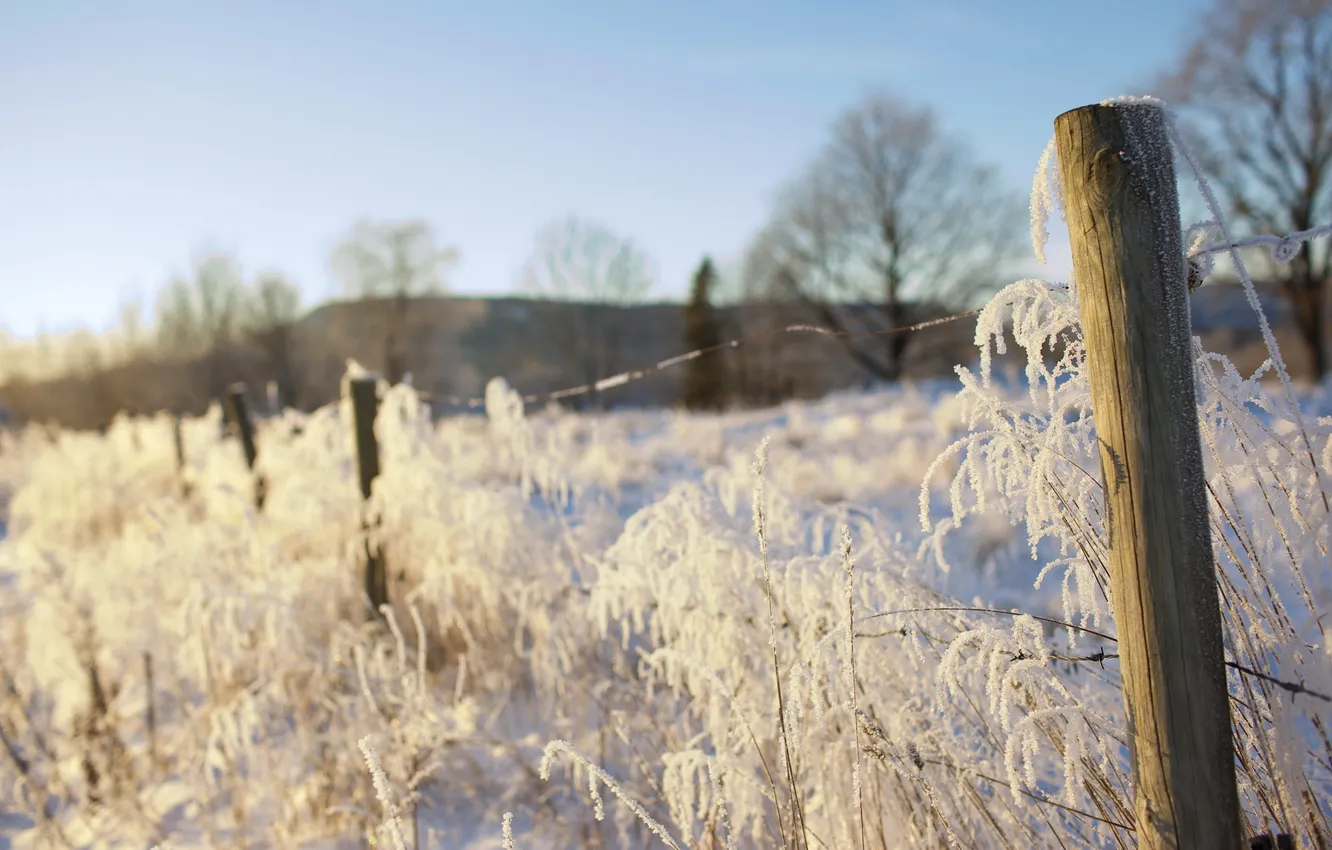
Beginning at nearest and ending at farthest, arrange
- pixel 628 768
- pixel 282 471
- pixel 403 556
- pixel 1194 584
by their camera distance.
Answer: pixel 1194 584, pixel 628 768, pixel 403 556, pixel 282 471

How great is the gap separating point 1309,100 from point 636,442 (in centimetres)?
1374

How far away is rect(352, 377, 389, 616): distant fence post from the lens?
3939 mm

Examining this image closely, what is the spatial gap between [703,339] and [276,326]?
1784 cm

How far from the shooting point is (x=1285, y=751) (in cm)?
120

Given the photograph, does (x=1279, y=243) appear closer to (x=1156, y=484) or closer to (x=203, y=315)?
(x=1156, y=484)

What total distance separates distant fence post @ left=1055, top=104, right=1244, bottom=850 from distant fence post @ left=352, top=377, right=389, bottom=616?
3.52 m

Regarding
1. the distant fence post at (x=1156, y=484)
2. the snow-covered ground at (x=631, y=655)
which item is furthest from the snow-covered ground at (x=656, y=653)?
the distant fence post at (x=1156, y=484)

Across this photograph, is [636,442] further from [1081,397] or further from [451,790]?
[1081,397]

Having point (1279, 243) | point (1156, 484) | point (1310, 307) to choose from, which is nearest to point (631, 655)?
point (1156, 484)

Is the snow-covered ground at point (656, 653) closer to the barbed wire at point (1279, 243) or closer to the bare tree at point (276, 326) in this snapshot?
the barbed wire at point (1279, 243)

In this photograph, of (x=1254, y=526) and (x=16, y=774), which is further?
(x=16, y=774)

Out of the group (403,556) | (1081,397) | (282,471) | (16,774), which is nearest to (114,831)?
(16,774)

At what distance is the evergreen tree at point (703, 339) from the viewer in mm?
31344

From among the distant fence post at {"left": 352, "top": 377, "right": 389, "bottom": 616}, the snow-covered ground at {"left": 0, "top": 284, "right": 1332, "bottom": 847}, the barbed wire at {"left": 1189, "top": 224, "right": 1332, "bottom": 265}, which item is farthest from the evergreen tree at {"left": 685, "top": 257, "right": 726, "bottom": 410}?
the barbed wire at {"left": 1189, "top": 224, "right": 1332, "bottom": 265}
